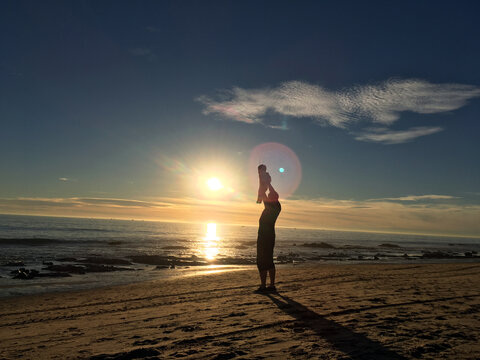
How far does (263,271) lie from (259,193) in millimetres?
2284

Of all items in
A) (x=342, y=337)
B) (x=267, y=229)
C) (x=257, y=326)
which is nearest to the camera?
(x=342, y=337)

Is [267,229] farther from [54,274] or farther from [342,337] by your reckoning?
[54,274]

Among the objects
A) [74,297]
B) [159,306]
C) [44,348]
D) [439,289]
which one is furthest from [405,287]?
[74,297]

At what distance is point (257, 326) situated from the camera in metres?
5.37

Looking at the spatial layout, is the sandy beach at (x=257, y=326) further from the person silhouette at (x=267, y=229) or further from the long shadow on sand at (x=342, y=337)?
the person silhouette at (x=267, y=229)

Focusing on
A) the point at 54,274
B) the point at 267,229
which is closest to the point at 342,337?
the point at 267,229

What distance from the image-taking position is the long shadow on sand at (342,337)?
3951 millimetres

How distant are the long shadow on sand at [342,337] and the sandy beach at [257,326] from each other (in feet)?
0.04

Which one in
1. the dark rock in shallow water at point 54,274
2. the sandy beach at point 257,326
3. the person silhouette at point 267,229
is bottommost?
the dark rock in shallow water at point 54,274

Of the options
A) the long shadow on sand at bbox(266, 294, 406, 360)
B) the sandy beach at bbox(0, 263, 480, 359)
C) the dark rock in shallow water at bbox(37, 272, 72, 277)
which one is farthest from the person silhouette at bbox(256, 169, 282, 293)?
the dark rock in shallow water at bbox(37, 272, 72, 277)

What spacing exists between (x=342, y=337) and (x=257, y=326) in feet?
4.51

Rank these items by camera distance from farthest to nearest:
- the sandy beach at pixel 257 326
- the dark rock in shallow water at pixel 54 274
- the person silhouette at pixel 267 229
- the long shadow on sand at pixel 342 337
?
the dark rock in shallow water at pixel 54 274 < the person silhouette at pixel 267 229 < the sandy beach at pixel 257 326 < the long shadow on sand at pixel 342 337

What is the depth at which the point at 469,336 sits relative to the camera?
15.3 ft

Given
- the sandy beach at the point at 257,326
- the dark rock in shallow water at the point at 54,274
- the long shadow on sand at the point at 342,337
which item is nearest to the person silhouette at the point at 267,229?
the sandy beach at the point at 257,326
